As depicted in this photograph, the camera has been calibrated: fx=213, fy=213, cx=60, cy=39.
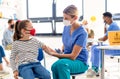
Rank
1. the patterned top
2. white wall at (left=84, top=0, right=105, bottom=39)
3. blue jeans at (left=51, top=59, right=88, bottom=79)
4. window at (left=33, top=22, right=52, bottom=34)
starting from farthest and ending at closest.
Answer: window at (left=33, top=22, right=52, bottom=34)
white wall at (left=84, top=0, right=105, bottom=39)
the patterned top
blue jeans at (left=51, top=59, right=88, bottom=79)

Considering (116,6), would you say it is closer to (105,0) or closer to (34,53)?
(105,0)

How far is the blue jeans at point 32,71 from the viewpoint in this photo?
207cm

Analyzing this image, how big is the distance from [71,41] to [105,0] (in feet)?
13.3

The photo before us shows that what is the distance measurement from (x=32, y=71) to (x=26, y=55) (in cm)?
18

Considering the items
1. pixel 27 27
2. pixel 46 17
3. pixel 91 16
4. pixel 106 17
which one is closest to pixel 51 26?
pixel 46 17

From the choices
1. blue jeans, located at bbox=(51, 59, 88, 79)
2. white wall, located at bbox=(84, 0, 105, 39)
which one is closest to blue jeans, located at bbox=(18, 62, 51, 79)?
blue jeans, located at bbox=(51, 59, 88, 79)

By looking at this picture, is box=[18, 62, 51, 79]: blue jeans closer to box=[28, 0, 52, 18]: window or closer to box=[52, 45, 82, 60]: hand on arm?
box=[52, 45, 82, 60]: hand on arm

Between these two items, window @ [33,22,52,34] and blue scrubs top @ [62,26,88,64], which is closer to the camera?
blue scrubs top @ [62,26,88,64]

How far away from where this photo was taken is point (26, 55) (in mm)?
2186

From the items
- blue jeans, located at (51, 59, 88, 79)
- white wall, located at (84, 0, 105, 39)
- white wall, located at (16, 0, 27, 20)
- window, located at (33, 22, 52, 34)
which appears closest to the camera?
blue jeans, located at (51, 59, 88, 79)

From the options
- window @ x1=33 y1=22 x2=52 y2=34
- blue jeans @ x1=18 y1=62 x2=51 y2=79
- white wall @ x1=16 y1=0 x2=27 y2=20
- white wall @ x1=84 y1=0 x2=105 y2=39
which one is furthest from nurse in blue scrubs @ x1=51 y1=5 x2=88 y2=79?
white wall @ x1=16 y1=0 x2=27 y2=20

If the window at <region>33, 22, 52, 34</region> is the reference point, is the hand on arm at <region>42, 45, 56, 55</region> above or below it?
below

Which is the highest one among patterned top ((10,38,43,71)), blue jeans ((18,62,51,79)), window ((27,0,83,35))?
window ((27,0,83,35))

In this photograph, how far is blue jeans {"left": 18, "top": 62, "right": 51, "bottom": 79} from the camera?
2.07m
